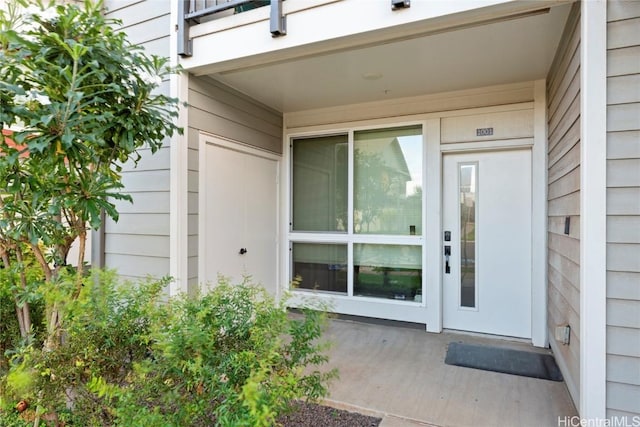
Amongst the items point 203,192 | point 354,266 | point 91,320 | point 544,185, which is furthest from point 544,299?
point 91,320

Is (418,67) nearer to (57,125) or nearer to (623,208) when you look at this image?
(623,208)

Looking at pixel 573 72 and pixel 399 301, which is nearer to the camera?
pixel 573 72

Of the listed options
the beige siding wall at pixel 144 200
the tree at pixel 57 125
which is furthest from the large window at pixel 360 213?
the tree at pixel 57 125

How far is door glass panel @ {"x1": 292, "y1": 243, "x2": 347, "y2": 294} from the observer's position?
4.30m

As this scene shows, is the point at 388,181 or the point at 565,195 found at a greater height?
the point at 388,181

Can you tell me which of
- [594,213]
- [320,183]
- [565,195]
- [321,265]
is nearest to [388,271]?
Result: [321,265]

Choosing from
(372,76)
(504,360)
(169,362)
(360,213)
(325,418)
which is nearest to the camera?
(169,362)

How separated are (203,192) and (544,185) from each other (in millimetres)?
3254

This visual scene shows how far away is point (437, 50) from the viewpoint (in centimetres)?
277

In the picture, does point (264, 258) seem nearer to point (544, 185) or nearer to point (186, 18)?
point (186, 18)

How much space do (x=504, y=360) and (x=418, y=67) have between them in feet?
8.77

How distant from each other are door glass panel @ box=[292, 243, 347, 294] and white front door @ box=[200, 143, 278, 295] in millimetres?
Result: 334

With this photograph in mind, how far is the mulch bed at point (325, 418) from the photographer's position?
2.13 meters

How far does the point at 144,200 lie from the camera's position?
10.9 ft
